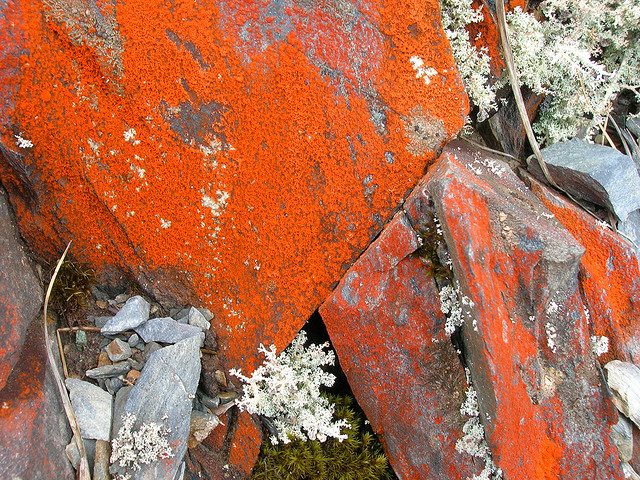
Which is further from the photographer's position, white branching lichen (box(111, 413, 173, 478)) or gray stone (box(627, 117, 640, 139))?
gray stone (box(627, 117, 640, 139))

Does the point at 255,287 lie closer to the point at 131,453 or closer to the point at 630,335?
the point at 131,453

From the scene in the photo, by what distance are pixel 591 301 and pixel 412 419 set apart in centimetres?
171

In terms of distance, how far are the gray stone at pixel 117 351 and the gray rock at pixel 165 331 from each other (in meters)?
0.16

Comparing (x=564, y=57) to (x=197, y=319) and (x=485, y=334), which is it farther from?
(x=197, y=319)

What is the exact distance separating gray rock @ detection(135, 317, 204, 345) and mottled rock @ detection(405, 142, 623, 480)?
6.64 ft

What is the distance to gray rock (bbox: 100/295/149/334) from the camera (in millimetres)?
3771

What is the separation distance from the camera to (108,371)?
369 cm

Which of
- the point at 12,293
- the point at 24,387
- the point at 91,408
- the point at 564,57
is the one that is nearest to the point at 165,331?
the point at 91,408

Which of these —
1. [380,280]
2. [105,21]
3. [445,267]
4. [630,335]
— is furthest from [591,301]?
[105,21]

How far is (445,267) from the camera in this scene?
346 centimetres

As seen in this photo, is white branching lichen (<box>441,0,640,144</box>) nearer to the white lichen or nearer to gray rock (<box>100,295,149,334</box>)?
the white lichen

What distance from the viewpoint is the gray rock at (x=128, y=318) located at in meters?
3.77

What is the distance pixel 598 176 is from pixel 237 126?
310 centimetres

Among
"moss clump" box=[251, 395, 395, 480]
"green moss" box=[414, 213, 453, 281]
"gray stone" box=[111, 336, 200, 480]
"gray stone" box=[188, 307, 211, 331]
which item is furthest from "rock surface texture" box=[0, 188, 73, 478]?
"green moss" box=[414, 213, 453, 281]
